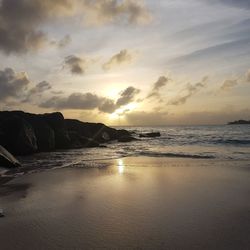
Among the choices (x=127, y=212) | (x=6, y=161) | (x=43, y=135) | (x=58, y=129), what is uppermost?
(x=58, y=129)

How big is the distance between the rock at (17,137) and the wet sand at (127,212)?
47.2 ft

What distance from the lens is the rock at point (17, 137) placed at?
28.4 meters

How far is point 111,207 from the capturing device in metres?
9.37

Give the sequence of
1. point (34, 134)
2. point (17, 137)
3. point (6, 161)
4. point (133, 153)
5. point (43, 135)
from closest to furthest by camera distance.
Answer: point (6, 161) → point (17, 137) → point (133, 153) → point (34, 134) → point (43, 135)

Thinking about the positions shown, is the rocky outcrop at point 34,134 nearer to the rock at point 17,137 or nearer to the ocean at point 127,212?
the rock at point 17,137

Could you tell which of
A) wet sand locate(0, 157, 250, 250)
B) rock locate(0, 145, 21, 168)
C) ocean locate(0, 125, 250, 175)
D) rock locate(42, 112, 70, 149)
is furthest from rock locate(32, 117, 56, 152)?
wet sand locate(0, 157, 250, 250)

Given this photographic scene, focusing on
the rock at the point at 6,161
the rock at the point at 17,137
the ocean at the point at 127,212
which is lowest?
the ocean at the point at 127,212

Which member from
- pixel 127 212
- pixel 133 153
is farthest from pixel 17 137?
pixel 127 212

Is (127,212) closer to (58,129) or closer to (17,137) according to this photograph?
(17,137)

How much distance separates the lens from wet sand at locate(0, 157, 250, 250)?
671cm

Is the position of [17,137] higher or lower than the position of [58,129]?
lower

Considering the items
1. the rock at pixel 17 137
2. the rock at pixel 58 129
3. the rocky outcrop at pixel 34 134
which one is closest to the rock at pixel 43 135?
the rocky outcrop at pixel 34 134

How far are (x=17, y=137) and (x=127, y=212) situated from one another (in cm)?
2183

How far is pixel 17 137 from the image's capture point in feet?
93.9
